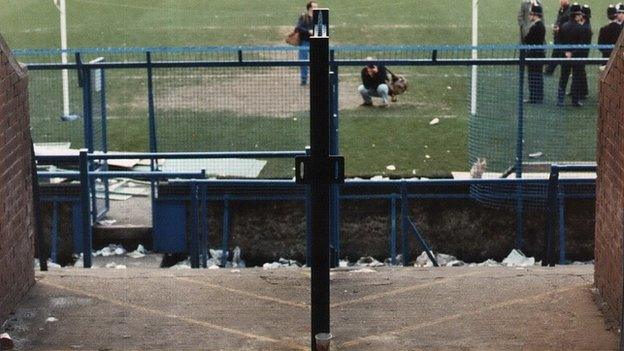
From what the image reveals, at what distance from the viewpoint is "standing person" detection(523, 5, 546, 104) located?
18031 mm

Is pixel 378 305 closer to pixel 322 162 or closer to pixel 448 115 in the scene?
pixel 322 162

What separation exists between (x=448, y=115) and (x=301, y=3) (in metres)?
16.8

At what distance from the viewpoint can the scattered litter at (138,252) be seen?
53.0 ft

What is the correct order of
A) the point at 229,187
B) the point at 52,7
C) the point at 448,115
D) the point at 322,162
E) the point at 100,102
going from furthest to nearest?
the point at 52,7, the point at 448,115, the point at 100,102, the point at 229,187, the point at 322,162

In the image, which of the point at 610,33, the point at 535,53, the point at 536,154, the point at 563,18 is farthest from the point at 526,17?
the point at 536,154

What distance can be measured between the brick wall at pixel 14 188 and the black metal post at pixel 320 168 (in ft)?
8.01

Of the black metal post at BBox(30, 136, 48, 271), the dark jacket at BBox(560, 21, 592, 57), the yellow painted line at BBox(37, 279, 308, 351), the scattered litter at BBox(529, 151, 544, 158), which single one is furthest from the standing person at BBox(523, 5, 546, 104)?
the yellow painted line at BBox(37, 279, 308, 351)

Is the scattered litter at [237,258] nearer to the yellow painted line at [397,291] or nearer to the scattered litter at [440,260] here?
the scattered litter at [440,260]

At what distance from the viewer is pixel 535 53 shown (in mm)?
23266

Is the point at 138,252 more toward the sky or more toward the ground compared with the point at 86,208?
more toward the ground

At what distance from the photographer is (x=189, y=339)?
32.2 feet

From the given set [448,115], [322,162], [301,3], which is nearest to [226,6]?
[301,3]

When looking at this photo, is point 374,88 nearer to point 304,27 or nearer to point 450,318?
point 304,27

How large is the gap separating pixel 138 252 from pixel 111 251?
345 mm
